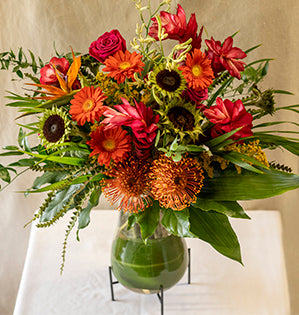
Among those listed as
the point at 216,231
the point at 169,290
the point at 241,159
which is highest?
the point at 241,159

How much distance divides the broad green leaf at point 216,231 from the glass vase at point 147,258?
117mm

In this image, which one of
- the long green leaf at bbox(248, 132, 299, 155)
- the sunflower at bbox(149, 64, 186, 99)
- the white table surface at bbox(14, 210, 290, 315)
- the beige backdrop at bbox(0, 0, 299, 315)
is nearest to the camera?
the sunflower at bbox(149, 64, 186, 99)

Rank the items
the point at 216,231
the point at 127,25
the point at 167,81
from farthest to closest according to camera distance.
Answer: the point at 127,25 < the point at 216,231 < the point at 167,81

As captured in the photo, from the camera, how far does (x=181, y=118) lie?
59 centimetres

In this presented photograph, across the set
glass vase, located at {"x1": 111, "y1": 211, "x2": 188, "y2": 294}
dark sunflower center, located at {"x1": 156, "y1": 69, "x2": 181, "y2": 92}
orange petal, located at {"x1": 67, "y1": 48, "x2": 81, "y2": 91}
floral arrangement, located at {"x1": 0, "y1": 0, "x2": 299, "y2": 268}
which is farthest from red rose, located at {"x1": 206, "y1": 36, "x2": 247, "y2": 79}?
glass vase, located at {"x1": 111, "y1": 211, "x2": 188, "y2": 294}

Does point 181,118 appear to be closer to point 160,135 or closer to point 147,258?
point 160,135

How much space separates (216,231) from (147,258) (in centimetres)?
17

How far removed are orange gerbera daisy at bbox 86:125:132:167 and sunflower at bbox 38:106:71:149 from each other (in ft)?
0.13

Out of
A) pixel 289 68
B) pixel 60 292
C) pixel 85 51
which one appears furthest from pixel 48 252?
pixel 289 68

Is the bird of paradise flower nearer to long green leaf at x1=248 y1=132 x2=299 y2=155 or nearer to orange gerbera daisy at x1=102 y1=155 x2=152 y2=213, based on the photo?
orange gerbera daisy at x1=102 y1=155 x2=152 y2=213

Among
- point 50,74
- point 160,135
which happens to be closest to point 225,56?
point 160,135

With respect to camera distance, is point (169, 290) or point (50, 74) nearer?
point (50, 74)

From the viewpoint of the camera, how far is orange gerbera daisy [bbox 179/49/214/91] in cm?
59

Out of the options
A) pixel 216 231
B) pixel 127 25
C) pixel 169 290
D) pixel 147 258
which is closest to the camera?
pixel 216 231
